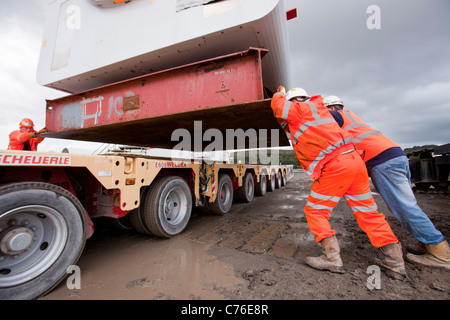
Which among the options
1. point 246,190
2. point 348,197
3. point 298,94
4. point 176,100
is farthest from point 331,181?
A: point 246,190

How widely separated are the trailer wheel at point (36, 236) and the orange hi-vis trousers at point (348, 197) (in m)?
2.15

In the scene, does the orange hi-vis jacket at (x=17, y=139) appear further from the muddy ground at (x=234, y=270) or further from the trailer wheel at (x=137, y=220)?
the trailer wheel at (x=137, y=220)

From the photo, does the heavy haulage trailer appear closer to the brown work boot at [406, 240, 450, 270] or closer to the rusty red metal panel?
the rusty red metal panel

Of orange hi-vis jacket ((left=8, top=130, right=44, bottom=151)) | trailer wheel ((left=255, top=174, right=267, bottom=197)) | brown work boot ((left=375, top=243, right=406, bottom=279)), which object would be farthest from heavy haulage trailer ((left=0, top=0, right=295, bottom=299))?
trailer wheel ((left=255, top=174, right=267, bottom=197))

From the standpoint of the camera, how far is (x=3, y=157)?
4.43ft

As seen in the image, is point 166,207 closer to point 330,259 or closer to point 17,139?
point 330,259

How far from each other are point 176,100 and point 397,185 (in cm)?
263

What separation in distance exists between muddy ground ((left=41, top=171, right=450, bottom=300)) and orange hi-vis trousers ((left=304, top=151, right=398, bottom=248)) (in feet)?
1.24

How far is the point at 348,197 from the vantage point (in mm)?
2010

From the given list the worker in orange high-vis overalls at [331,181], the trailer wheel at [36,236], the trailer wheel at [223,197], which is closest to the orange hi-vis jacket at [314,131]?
the worker in orange high-vis overalls at [331,181]

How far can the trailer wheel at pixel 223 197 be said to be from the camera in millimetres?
4181
